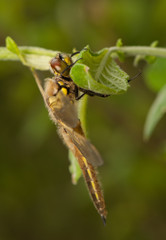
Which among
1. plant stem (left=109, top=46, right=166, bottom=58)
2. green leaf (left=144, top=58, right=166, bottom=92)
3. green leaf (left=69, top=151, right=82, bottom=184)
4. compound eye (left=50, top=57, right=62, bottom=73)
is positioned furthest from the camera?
green leaf (left=144, top=58, right=166, bottom=92)

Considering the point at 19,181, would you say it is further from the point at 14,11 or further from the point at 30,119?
the point at 14,11

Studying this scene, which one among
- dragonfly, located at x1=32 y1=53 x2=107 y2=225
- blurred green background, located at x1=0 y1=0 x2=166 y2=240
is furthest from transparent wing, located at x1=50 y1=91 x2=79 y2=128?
blurred green background, located at x1=0 y1=0 x2=166 y2=240

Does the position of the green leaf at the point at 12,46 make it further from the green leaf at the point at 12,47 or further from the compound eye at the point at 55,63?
the compound eye at the point at 55,63

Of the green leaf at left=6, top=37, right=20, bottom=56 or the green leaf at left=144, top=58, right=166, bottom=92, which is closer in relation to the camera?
the green leaf at left=6, top=37, right=20, bottom=56

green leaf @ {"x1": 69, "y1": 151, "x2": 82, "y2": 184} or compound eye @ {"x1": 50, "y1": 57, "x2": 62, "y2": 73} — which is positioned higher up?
compound eye @ {"x1": 50, "y1": 57, "x2": 62, "y2": 73}

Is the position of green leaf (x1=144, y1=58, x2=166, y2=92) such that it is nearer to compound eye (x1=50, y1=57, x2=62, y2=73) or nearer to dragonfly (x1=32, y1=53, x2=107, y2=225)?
dragonfly (x1=32, y1=53, x2=107, y2=225)

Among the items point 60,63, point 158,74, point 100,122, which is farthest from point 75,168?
point 100,122

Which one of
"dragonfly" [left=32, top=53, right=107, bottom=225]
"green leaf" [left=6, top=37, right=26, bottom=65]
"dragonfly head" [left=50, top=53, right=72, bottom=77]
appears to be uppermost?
"green leaf" [left=6, top=37, right=26, bottom=65]


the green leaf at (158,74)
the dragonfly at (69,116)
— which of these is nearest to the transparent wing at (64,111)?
the dragonfly at (69,116)
